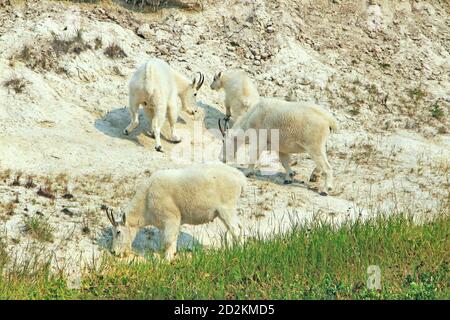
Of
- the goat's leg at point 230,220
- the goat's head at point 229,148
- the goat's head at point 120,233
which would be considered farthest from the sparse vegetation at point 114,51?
the goat's leg at point 230,220

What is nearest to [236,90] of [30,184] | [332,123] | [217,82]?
[217,82]

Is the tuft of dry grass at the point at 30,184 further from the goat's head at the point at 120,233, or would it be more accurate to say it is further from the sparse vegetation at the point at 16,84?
the sparse vegetation at the point at 16,84

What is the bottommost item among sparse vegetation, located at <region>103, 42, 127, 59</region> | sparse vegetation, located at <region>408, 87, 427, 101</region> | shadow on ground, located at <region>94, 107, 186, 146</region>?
sparse vegetation, located at <region>408, 87, 427, 101</region>

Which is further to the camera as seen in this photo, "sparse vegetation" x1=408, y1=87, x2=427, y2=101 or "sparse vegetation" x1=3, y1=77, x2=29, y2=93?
"sparse vegetation" x1=408, y1=87, x2=427, y2=101

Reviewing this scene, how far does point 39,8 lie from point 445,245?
12.3 m

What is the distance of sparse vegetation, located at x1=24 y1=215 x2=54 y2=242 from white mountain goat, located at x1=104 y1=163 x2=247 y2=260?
840 mm

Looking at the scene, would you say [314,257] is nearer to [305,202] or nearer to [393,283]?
[393,283]

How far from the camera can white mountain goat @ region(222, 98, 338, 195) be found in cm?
1477

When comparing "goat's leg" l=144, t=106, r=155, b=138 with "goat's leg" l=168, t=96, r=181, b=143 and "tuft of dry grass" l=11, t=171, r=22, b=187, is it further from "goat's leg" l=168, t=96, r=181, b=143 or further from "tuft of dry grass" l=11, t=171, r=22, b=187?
"tuft of dry grass" l=11, t=171, r=22, b=187

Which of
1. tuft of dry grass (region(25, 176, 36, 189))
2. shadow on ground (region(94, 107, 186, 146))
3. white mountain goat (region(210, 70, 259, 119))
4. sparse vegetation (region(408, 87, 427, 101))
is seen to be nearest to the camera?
tuft of dry grass (region(25, 176, 36, 189))

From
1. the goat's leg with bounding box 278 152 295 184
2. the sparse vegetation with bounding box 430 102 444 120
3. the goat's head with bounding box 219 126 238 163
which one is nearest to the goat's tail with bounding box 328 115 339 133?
the goat's leg with bounding box 278 152 295 184

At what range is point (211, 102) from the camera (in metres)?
19.5

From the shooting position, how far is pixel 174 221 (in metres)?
11.9

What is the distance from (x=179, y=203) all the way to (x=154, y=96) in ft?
15.9
